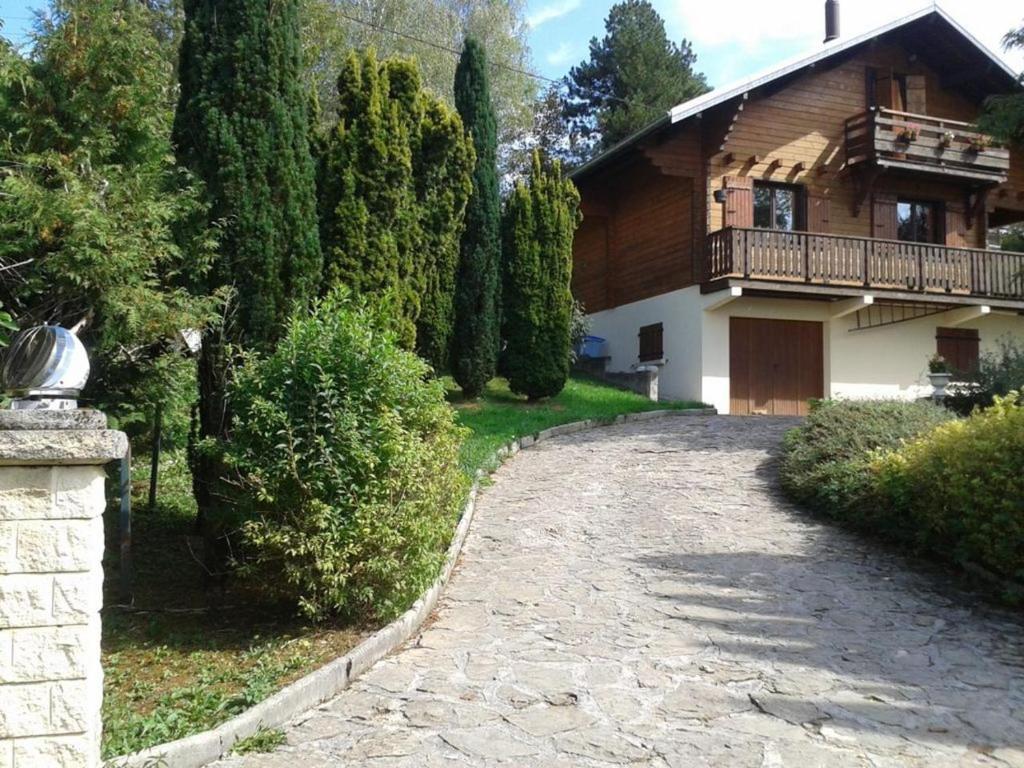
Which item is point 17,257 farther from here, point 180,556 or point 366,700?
point 366,700

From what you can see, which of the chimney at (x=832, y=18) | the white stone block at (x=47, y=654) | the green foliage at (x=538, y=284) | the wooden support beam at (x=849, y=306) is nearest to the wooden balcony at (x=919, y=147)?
the wooden support beam at (x=849, y=306)

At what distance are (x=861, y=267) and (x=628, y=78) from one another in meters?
19.6

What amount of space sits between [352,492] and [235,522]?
1002mm

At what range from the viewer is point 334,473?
5.43 metres

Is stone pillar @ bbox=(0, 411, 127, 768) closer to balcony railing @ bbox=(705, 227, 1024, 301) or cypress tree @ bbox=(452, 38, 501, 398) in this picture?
cypress tree @ bbox=(452, 38, 501, 398)

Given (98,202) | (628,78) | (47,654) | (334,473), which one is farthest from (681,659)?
(628,78)

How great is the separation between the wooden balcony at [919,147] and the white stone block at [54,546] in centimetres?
1853

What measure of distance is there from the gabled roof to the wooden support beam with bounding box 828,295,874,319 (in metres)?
4.84

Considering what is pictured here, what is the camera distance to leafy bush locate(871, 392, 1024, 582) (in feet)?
22.1

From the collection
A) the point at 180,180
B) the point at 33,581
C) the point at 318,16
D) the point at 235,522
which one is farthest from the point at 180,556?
the point at 318,16

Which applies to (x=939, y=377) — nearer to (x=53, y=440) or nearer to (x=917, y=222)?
(x=917, y=222)

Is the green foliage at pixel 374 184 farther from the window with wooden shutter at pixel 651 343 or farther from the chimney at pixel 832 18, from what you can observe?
the chimney at pixel 832 18

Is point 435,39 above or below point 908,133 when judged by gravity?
above

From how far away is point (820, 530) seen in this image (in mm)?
8602
